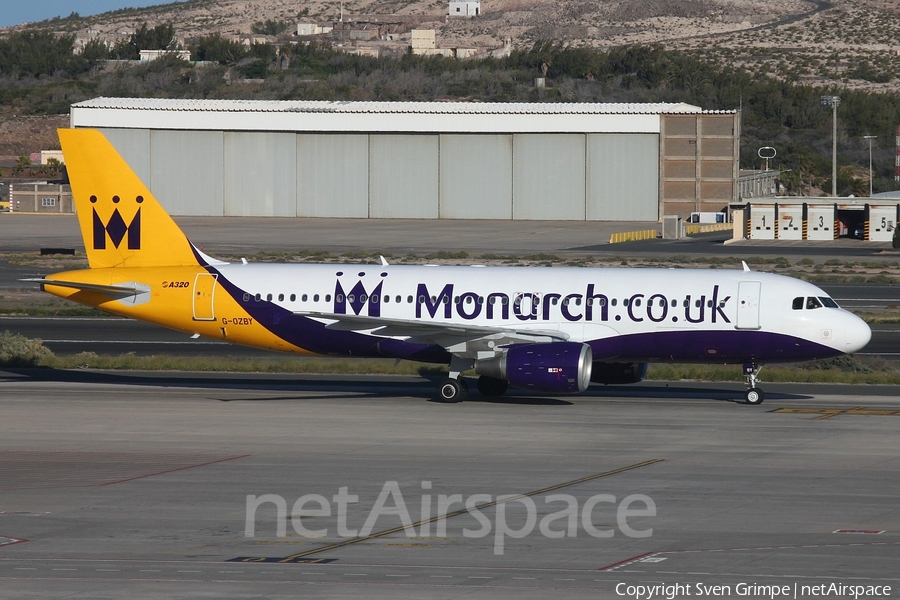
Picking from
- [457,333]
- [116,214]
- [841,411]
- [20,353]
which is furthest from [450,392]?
[20,353]

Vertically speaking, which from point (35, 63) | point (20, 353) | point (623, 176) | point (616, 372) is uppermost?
point (35, 63)

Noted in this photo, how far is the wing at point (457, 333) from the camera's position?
3359 centimetres

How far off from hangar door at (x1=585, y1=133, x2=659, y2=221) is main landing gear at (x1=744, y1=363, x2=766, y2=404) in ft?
286

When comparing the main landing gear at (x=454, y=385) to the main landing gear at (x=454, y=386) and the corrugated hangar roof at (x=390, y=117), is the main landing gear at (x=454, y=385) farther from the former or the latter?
the corrugated hangar roof at (x=390, y=117)

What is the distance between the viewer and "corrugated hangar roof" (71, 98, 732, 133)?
119875mm

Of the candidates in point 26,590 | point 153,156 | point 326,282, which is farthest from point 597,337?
point 153,156

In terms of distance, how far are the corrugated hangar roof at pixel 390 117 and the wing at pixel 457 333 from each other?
88043mm

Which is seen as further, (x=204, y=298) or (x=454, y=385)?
(x=204, y=298)

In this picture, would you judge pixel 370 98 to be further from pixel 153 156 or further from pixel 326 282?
pixel 326 282

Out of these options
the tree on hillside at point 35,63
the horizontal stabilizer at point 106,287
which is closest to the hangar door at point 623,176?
the horizontal stabilizer at point 106,287

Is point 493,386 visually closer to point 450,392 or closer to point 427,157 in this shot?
point 450,392

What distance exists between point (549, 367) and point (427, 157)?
301 ft

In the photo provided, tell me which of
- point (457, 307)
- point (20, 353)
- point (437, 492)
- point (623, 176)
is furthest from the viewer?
point (623, 176)

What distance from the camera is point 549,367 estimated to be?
3222 centimetres
